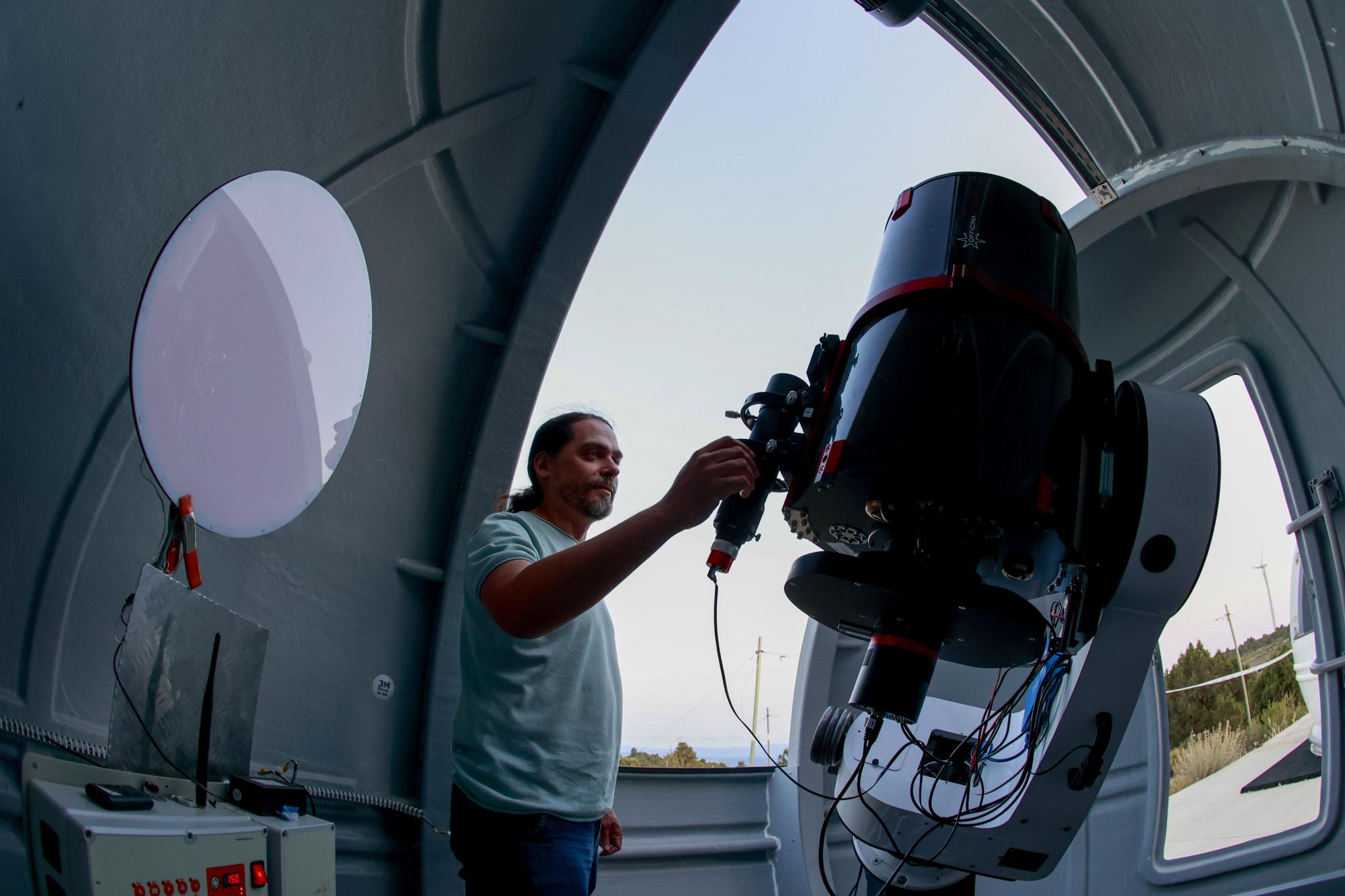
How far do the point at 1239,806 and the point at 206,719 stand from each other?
3060mm

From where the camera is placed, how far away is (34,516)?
1854 mm

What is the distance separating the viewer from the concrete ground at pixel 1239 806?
2654mm

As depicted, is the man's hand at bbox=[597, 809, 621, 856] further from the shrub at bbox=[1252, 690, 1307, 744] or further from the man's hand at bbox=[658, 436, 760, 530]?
the shrub at bbox=[1252, 690, 1307, 744]

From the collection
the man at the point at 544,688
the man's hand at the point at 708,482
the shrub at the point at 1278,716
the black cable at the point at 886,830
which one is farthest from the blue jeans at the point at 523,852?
the shrub at the point at 1278,716

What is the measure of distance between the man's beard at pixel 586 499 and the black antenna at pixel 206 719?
2.80 feet

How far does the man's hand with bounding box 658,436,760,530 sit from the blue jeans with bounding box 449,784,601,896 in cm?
73

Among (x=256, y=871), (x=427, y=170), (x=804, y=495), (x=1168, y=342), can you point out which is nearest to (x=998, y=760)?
(x=804, y=495)

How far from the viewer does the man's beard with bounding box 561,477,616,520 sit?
226 cm

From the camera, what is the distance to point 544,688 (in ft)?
6.12

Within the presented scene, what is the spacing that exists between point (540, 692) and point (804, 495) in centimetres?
79

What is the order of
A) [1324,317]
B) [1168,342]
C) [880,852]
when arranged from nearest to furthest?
[880,852]
[1324,317]
[1168,342]

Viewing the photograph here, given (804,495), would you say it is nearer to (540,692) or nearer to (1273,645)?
(540,692)

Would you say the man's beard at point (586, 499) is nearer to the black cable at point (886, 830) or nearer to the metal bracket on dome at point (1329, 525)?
the black cable at point (886, 830)

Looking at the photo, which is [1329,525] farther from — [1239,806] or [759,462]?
[759,462]
